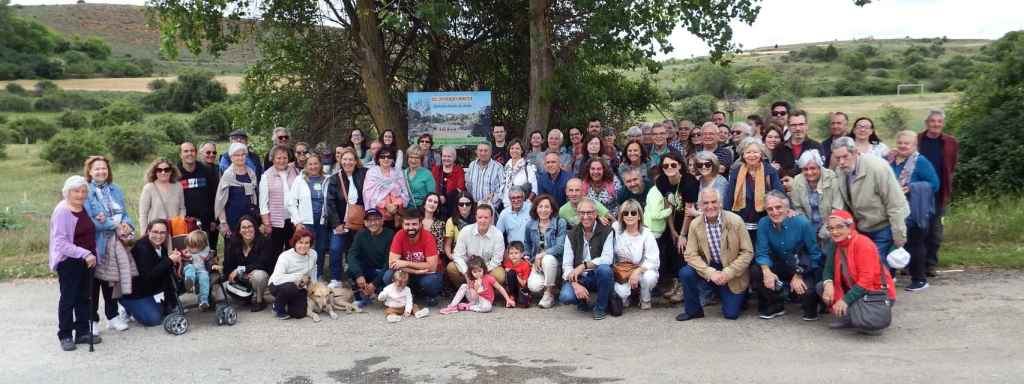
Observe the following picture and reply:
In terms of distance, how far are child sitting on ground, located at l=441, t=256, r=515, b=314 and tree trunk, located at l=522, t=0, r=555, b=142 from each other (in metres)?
3.99

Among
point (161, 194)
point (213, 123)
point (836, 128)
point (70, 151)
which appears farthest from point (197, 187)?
point (213, 123)

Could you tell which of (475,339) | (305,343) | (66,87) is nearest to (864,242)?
(475,339)

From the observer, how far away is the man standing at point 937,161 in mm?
8531

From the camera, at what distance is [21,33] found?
234 feet

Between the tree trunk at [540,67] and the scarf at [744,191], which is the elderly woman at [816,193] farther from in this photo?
the tree trunk at [540,67]

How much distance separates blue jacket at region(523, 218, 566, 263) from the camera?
319 inches

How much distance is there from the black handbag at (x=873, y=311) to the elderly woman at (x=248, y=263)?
553cm

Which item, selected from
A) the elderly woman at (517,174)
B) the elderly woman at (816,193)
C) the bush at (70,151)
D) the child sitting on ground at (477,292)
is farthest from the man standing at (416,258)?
the bush at (70,151)

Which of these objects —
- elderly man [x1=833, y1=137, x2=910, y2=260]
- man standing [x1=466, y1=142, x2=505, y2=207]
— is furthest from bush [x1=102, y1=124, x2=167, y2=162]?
elderly man [x1=833, y1=137, x2=910, y2=260]

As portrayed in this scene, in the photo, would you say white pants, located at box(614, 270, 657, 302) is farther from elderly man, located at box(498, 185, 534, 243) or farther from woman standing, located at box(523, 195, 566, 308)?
elderly man, located at box(498, 185, 534, 243)

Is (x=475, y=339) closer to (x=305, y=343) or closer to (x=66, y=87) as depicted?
(x=305, y=343)

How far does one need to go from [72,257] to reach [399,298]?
2.90 m

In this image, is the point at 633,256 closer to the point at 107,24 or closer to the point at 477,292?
the point at 477,292

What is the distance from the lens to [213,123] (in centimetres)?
3859
